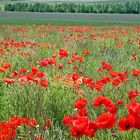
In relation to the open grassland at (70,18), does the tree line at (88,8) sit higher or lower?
higher

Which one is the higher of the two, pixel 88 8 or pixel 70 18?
pixel 88 8

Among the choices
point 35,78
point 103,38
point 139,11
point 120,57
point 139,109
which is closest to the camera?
point 139,109

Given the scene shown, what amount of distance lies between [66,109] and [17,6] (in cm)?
4361

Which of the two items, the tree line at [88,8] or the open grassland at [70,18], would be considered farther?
the tree line at [88,8]

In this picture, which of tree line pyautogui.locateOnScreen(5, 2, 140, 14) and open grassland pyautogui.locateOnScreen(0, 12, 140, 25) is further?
tree line pyautogui.locateOnScreen(5, 2, 140, 14)

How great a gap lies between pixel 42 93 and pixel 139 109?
1.89 m

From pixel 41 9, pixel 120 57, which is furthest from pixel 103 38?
pixel 41 9

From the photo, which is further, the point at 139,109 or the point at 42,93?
the point at 42,93

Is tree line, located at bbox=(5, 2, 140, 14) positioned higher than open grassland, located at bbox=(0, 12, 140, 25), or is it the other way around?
tree line, located at bbox=(5, 2, 140, 14)

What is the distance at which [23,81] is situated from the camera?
4383 millimetres

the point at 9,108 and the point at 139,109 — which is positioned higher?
the point at 139,109

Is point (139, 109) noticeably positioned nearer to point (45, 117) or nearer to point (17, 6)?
point (45, 117)

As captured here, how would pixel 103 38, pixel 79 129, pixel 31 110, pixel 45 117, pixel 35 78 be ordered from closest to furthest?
1. pixel 79 129
2. pixel 45 117
3. pixel 31 110
4. pixel 35 78
5. pixel 103 38

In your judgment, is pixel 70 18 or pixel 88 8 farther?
pixel 88 8
